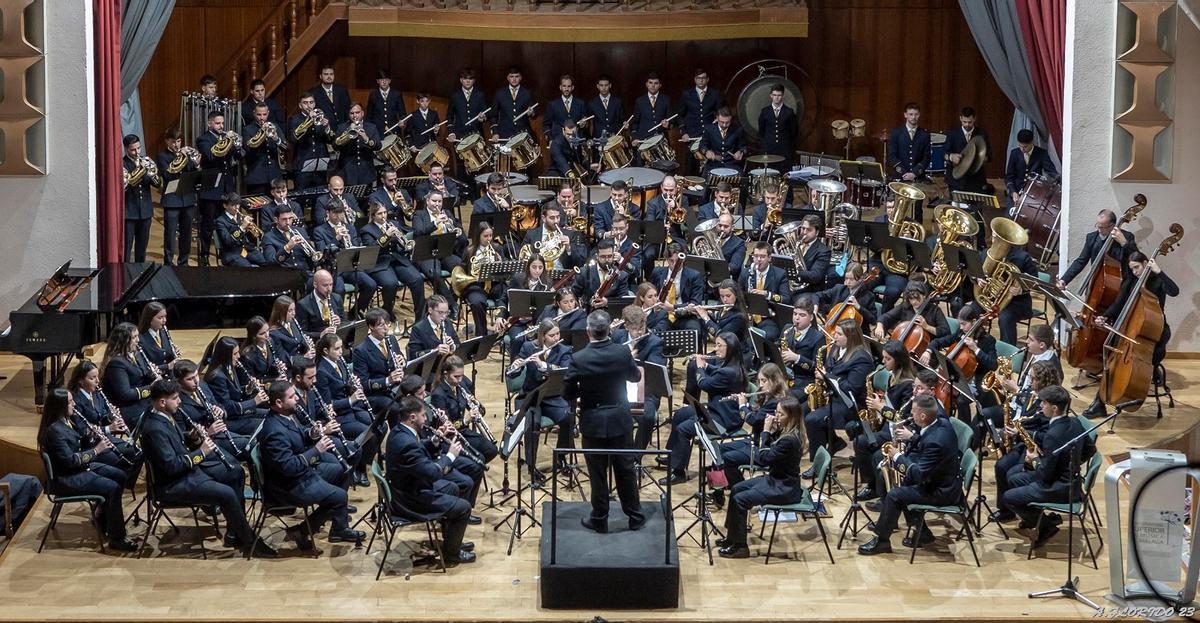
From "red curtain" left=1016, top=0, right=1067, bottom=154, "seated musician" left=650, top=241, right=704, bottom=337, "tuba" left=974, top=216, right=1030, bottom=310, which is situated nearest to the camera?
"tuba" left=974, top=216, right=1030, bottom=310

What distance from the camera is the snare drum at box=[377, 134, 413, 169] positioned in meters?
15.9

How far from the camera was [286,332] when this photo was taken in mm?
11648

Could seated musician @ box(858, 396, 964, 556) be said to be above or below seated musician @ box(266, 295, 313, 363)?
below

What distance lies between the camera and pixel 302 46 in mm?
17938

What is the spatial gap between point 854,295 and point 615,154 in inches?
184

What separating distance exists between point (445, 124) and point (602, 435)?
9026 mm

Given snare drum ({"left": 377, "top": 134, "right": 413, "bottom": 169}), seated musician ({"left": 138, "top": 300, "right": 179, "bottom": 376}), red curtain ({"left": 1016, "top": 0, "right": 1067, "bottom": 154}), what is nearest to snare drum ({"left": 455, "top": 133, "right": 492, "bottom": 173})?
snare drum ({"left": 377, "top": 134, "right": 413, "bottom": 169})

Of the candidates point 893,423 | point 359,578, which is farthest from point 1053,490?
point 359,578

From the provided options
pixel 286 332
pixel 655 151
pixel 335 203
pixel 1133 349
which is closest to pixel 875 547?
pixel 1133 349

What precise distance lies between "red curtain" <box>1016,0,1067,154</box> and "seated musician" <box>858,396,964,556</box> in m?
5.51

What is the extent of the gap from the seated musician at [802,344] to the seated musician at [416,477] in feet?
9.48

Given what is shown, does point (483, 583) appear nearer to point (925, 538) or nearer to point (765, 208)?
point (925, 538)

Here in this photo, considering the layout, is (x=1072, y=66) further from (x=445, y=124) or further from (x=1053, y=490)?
(x=445, y=124)

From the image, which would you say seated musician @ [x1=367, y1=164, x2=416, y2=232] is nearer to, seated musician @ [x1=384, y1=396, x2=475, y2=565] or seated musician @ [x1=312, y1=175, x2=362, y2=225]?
seated musician @ [x1=312, y1=175, x2=362, y2=225]
